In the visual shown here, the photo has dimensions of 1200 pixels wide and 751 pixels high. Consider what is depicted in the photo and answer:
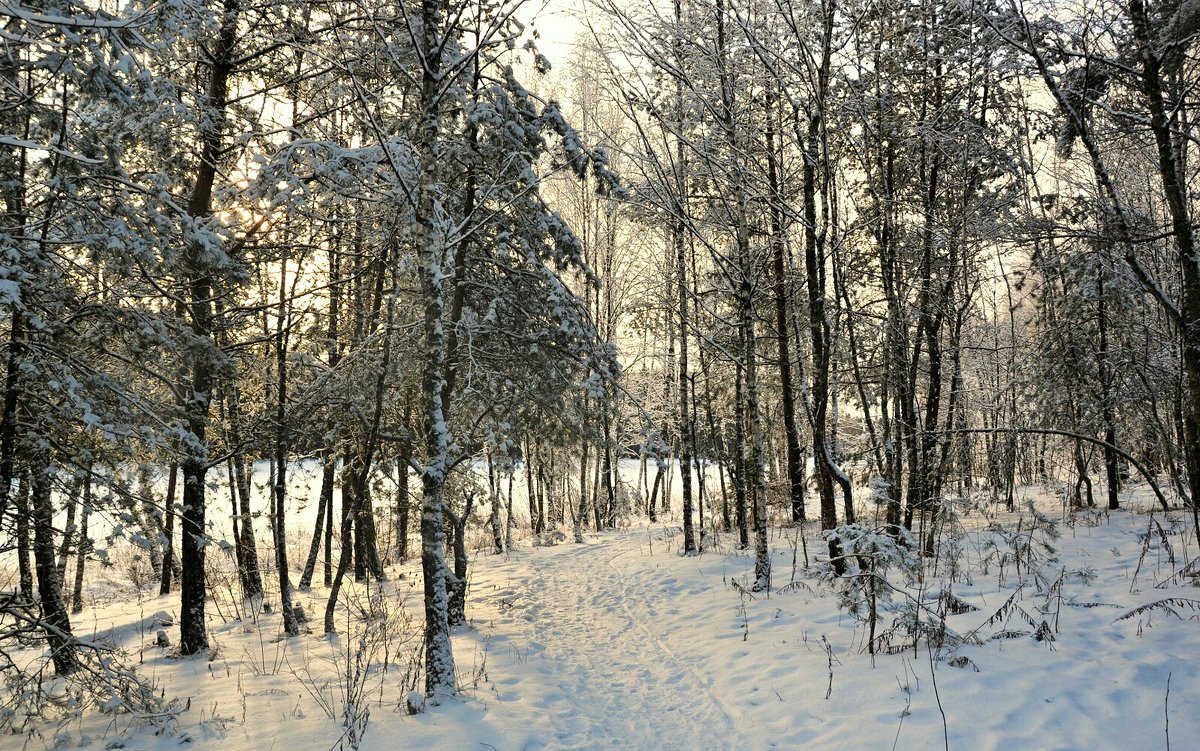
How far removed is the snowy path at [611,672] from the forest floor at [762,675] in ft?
0.11

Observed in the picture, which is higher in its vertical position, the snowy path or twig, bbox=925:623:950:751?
twig, bbox=925:623:950:751

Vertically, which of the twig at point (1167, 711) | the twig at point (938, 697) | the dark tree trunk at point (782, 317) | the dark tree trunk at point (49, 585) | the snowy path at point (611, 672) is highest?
the dark tree trunk at point (782, 317)

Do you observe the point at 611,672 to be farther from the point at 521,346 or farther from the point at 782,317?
the point at 782,317

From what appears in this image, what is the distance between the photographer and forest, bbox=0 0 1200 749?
5.29 m

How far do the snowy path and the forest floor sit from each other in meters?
0.03

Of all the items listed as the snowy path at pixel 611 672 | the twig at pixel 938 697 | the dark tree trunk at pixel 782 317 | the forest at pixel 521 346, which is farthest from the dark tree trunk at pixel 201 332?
the twig at pixel 938 697

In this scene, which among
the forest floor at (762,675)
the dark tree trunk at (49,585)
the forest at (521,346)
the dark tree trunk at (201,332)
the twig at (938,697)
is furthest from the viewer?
the dark tree trunk at (201,332)

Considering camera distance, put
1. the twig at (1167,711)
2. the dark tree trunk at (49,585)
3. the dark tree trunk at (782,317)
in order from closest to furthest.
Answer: the twig at (1167,711) < the dark tree trunk at (49,585) < the dark tree trunk at (782,317)

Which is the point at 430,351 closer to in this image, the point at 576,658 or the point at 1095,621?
the point at 576,658

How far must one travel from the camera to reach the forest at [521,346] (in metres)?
5.29

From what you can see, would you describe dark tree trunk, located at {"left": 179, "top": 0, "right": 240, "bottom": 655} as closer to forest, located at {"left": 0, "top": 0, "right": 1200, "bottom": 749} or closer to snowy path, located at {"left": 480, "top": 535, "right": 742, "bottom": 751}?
forest, located at {"left": 0, "top": 0, "right": 1200, "bottom": 749}

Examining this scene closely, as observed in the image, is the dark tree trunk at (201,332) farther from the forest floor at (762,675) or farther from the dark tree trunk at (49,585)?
the dark tree trunk at (49,585)

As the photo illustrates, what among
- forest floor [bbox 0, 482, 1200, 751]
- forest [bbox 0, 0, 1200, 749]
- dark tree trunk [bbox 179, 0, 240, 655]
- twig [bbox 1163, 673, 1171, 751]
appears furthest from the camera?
dark tree trunk [bbox 179, 0, 240, 655]

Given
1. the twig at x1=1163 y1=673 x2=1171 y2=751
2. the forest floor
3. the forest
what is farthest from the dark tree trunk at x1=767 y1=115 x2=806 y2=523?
the twig at x1=1163 y1=673 x2=1171 y2=751
